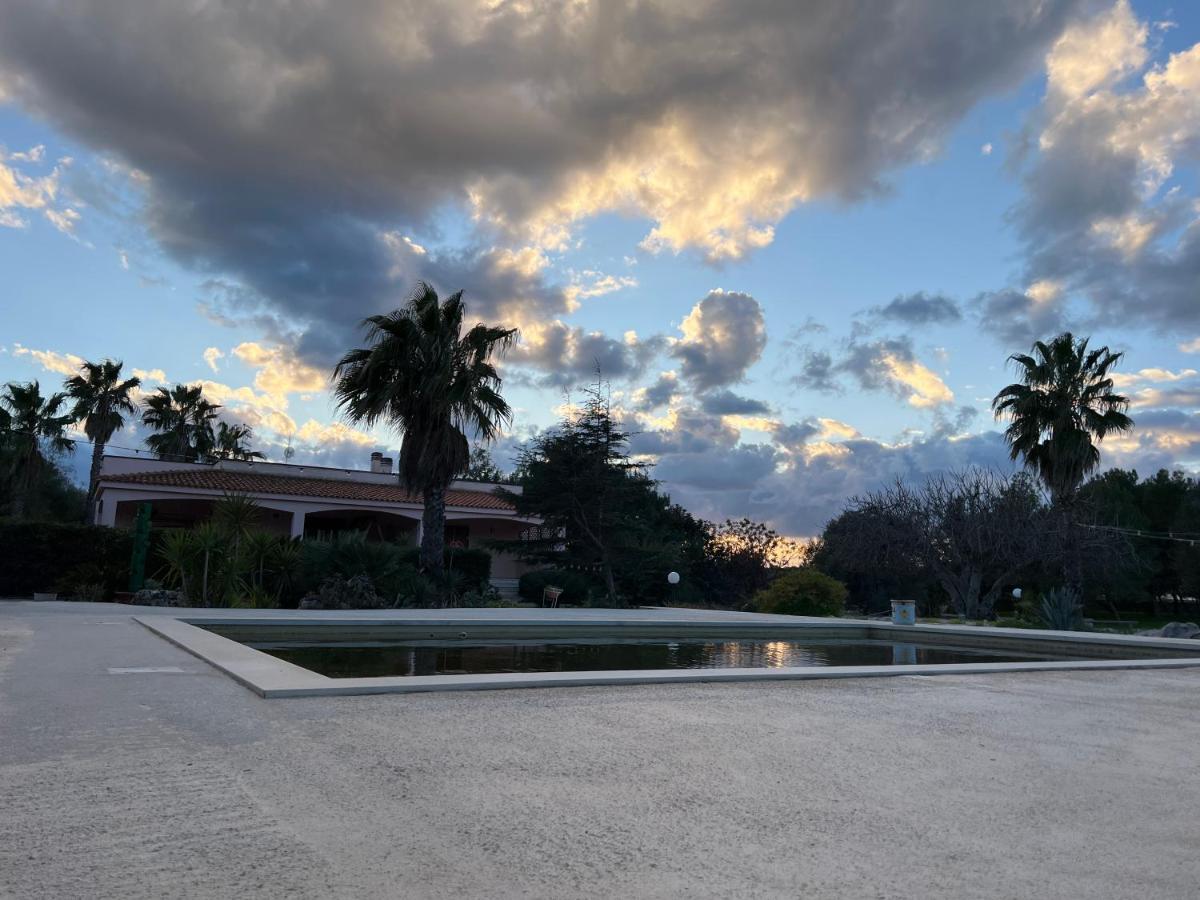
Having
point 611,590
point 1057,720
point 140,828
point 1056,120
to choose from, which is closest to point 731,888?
point 140,828

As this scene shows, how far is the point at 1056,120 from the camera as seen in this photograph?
15094 millimetres

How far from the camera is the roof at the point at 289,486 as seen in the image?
27.8 meters

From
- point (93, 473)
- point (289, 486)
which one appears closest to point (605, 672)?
point (289, 486)

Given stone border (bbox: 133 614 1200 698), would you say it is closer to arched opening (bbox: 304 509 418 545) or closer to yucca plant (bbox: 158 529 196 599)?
yucca plant (bbox: 158 529 196 599)

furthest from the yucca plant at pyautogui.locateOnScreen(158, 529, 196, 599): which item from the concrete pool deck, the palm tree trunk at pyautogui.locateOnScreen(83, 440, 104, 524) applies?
the palm tree trunk at pyautogui.locateOnScreen(83, 440, 104, 524)

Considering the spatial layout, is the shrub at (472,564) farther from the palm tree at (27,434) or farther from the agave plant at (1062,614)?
the palm tree at (27,434)

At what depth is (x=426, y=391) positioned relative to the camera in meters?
19.6

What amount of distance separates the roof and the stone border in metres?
13.5

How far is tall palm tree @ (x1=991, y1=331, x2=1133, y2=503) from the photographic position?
26.4m

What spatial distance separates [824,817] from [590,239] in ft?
43.9

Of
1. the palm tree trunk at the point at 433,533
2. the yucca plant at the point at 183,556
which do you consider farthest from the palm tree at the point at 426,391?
the yucca plant at the point at 183,556

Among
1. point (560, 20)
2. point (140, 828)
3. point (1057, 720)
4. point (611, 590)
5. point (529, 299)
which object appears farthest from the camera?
point (611, 590)

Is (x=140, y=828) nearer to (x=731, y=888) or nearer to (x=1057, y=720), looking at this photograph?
(x=731, y=888)

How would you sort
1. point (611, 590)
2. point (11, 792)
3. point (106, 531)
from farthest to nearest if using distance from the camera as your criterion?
point (611, 590) < point (106, 531) < point (11, 792)
